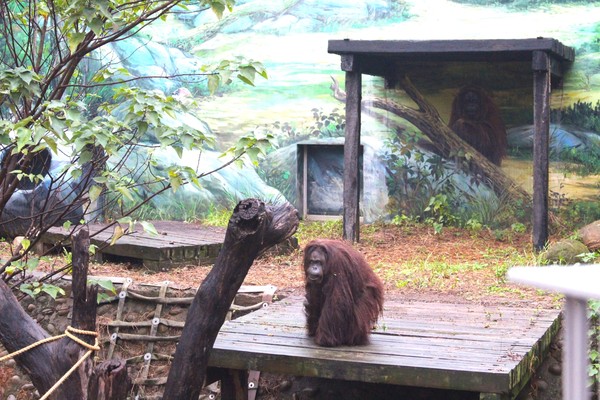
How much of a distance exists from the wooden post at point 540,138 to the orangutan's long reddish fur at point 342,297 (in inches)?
168

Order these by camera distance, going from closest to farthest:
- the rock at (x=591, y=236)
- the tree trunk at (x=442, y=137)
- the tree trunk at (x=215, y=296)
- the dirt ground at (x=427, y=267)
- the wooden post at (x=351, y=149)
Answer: the tree trunk at (x=215, y=296) → the dirt ground at (x=427, y=267) → the rock at (x=591, y=236) → the wooden post at (x=351, y=149) → the tree trunk at (x=442, y=137)

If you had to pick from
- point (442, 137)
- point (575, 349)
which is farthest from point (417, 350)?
point (442, 137)

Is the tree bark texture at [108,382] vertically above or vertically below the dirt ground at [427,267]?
above

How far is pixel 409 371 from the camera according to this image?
4766 millimetres

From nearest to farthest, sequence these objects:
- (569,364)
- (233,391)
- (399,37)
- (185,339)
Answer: (569,364) → (185,339) → (233,391) → (399,37)

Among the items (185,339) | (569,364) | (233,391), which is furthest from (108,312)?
(569,364)

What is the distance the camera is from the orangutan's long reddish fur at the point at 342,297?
16.9ft

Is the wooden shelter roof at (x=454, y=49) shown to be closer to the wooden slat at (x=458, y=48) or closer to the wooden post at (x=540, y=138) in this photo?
the wooden slat at (x=458, y=48)

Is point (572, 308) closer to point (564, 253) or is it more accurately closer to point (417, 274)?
point (417, 274)

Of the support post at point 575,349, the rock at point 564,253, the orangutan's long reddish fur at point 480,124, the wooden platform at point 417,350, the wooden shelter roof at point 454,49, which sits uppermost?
the wooden shelter roof at point 454,49

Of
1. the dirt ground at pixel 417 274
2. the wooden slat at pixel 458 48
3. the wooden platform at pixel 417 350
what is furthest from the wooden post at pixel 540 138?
the wooden platform at pixel 417 350

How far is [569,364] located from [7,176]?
3663 millimetres

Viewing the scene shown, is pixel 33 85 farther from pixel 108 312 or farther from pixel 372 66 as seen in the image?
pixel 372 66

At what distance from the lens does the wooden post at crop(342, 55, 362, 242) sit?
975 cm
